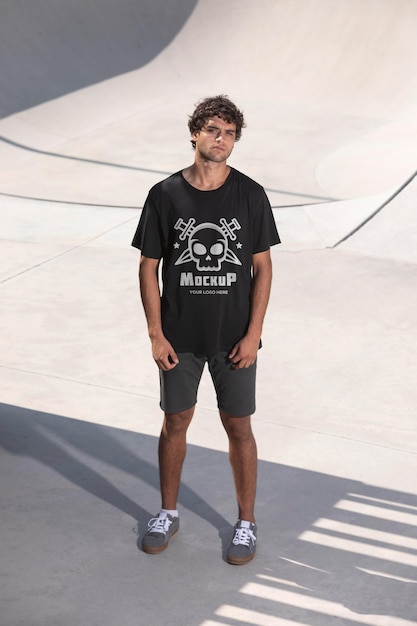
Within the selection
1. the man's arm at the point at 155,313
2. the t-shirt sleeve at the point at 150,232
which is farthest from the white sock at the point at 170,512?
the t-shirt sleeve at the point at 150,232

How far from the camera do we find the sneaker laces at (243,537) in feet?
13.1

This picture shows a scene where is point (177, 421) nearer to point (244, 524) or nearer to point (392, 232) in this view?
point (244, 524)

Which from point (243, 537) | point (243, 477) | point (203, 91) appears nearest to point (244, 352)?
point (243, 477)

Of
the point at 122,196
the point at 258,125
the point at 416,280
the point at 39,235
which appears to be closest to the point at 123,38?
the point at 258,125

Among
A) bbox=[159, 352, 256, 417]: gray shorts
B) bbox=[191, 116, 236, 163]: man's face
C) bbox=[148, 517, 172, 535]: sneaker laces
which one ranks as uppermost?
bbox=[191, 116, 236, 163]: man's face

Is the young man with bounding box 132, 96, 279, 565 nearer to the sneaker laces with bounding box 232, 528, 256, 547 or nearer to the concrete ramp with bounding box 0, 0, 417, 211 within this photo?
the sneaker laces with bounding box 232, 528, 256, 547

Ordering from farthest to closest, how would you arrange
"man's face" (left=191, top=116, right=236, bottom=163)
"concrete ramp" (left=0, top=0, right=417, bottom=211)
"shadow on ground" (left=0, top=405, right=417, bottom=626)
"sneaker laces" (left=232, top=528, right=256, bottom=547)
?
"concrete ramp" (left=0, top=0, right=417, bottom=211) → "sneaker laces" (left=232, top=528, right=256, bottom=547) → "man's face" (left=191, top=116, right=236, bottom=163) → "shadow on ground" (left=0, top=405, right=417, bottom=626)

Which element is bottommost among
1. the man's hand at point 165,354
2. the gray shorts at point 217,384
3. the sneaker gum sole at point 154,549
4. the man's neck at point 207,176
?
the sneaker gum sole at point 154,549

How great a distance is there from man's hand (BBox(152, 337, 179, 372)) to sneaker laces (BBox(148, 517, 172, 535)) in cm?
67

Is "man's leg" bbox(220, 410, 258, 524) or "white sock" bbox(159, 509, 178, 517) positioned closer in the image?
"man's leg" bbox(220, 410, 258, 524)

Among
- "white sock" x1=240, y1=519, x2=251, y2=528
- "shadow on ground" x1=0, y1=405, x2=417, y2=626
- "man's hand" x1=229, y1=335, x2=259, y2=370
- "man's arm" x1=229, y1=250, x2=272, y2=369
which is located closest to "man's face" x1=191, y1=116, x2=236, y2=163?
"man's arm" x1=229, y1=250, x2=272, y2=369

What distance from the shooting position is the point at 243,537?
4.03 meters

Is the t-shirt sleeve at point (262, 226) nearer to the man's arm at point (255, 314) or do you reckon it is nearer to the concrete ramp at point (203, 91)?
the man's arm at point (255, 314)

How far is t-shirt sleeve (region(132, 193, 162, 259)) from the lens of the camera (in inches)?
151
